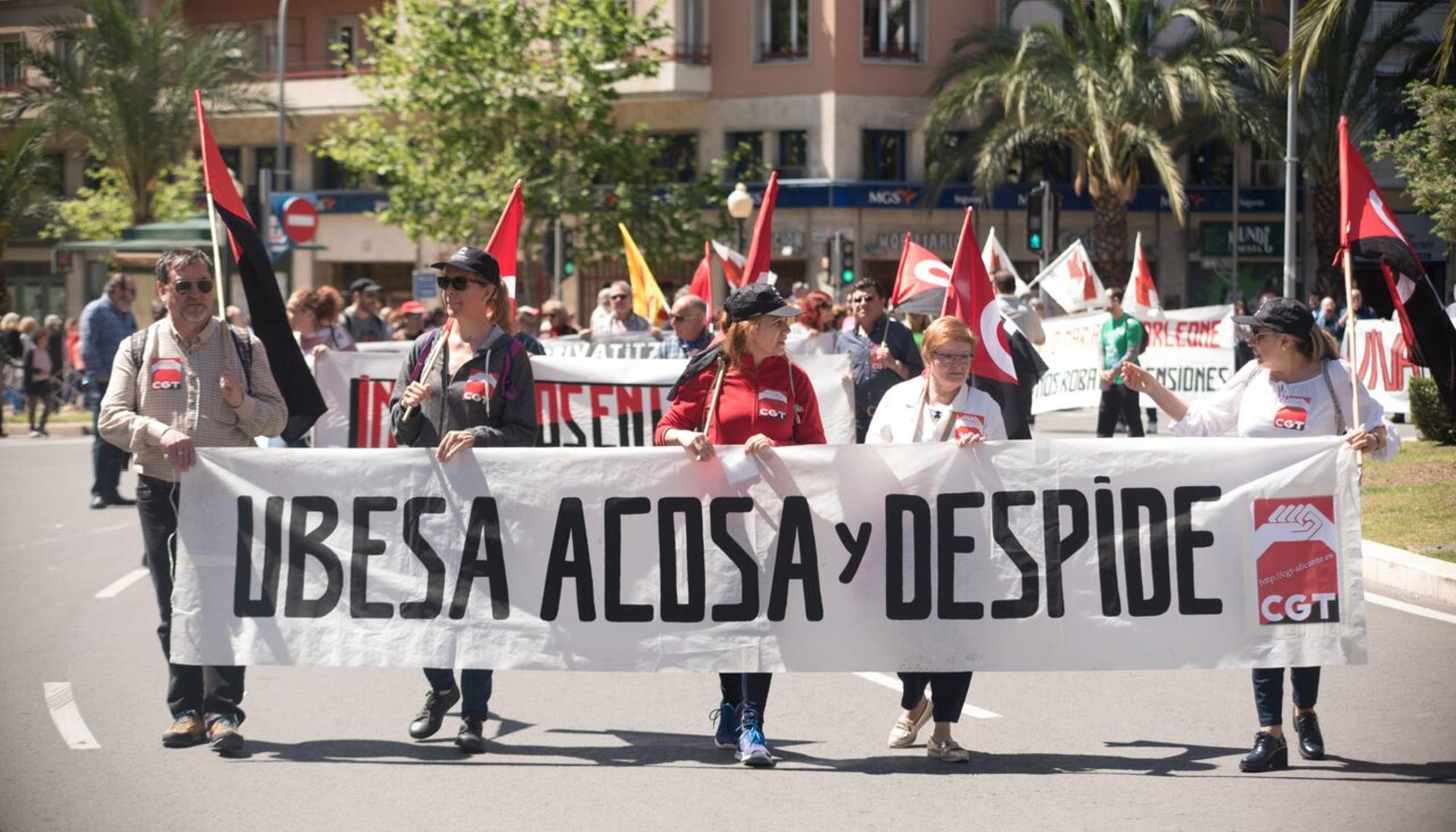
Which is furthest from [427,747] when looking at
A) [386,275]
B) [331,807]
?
[386,275]

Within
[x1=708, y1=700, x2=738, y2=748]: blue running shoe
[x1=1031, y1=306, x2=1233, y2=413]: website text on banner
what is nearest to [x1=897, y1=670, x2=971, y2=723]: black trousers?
[x1=708, y1=700, x2=738, y2=748]: blue running shoe

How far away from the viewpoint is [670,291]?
Answer: 4747 centimetres

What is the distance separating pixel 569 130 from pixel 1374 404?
117ft

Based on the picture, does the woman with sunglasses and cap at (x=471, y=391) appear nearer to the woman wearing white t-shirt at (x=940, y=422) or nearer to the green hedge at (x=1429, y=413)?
the woman wearing white t-shirt at (x=940, y=422)

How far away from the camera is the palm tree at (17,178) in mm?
39250

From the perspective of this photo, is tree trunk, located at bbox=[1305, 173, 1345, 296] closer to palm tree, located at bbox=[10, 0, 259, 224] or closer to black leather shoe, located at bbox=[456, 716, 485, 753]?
palm tree, located at bbox=[10, 0, 259, 224]

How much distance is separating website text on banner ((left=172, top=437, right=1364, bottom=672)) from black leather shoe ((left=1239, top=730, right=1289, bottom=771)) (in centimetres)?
28

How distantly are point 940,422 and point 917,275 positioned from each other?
5.68 metres

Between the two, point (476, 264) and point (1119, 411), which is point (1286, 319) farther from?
point (1119, 411)

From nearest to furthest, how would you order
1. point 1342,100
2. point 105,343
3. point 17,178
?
point 105,343
point 1342,100
point 17,178

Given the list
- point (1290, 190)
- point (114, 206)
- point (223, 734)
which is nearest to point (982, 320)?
point (223, 734)

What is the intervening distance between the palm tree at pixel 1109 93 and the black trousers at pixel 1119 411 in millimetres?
17838

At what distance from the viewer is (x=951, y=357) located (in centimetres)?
710

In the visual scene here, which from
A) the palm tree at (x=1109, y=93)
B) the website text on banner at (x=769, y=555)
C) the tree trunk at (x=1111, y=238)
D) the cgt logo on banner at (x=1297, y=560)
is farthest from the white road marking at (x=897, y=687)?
the tree trunk at (x=1111, y=238)
